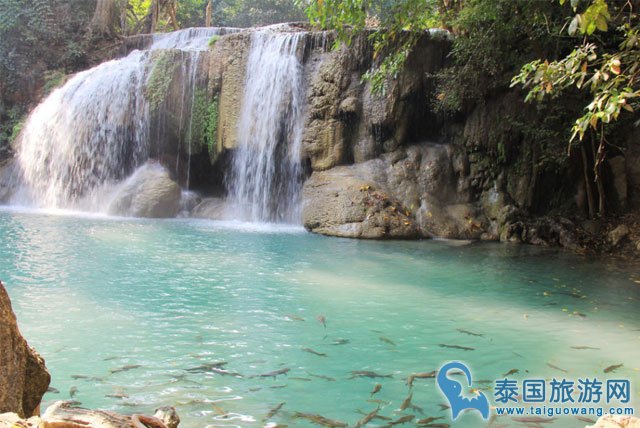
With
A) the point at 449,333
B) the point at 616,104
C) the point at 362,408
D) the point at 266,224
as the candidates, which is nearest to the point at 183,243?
the point at 266,224

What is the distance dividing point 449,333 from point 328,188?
6.90m

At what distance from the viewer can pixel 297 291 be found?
612 centimetres

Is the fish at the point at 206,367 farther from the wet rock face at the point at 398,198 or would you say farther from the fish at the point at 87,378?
the wet rock face at the point at 398,198

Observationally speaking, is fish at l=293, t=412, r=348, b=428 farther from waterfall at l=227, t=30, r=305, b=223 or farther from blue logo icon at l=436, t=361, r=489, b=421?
waterfall at l=227, t=30, r=305, b=223

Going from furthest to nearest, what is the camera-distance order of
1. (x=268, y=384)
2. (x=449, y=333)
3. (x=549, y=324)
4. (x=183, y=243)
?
1. (x=183, y=243)
2. (x=549, y=324)
3. (x=449, y=333)
4. (x=268, y=384)

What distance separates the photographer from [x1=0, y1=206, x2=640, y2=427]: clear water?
3537mm

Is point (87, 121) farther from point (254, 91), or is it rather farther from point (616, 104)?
point (616, 104)

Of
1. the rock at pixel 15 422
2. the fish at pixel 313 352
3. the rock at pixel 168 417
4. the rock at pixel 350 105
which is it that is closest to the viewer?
the rock at pixel 15 422

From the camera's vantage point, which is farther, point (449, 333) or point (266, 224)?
point (266, 224)

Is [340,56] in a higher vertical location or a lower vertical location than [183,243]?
higher

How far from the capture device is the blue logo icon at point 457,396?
3.33 metres

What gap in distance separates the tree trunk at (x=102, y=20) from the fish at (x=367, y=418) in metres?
18.3

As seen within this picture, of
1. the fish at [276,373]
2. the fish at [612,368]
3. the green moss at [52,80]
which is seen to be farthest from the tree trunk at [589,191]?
the green moss at [52,80]

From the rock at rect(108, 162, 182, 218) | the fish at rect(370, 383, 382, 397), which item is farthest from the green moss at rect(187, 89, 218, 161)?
the fish at rect(370, 383, 382, 397)
